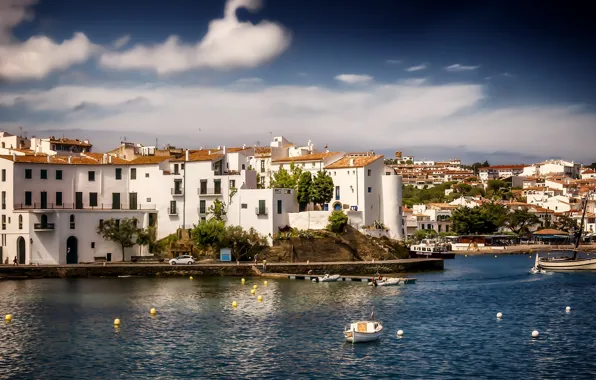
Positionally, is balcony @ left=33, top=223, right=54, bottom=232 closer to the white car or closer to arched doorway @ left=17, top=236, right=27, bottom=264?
arched doorway @ left=17, top=236, right=27, bottom=264

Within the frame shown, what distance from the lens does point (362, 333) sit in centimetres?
3922

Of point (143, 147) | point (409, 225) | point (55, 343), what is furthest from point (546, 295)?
point (409, 225)

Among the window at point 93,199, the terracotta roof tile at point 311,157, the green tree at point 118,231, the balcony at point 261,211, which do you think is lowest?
the green tree at point 118,231

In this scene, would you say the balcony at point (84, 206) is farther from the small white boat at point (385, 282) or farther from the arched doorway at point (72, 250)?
the small white boat at point (385, 282)

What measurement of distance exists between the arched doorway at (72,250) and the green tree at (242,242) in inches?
582

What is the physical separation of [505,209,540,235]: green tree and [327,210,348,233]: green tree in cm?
8153

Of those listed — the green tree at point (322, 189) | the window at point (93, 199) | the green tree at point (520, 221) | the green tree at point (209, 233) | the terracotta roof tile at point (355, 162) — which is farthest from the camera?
the green tree at point (520, 221)

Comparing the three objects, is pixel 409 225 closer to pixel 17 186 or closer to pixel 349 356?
pixel 17 186

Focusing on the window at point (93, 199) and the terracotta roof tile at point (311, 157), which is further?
the terracotta roof tile at point (311, 157)

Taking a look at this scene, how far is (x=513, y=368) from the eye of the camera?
3419 cm

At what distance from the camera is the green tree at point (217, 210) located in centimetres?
7744

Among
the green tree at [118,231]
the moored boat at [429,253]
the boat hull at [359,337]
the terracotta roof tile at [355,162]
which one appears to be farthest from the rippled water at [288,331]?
the moored boat at [429,253]

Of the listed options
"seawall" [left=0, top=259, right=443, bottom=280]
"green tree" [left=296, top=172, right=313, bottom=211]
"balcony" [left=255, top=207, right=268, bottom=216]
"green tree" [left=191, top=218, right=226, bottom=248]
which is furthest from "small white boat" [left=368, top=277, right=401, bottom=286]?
"green tree" [left=191, top=218, right=226, bottom=248]

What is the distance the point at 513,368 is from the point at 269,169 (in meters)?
60.4
